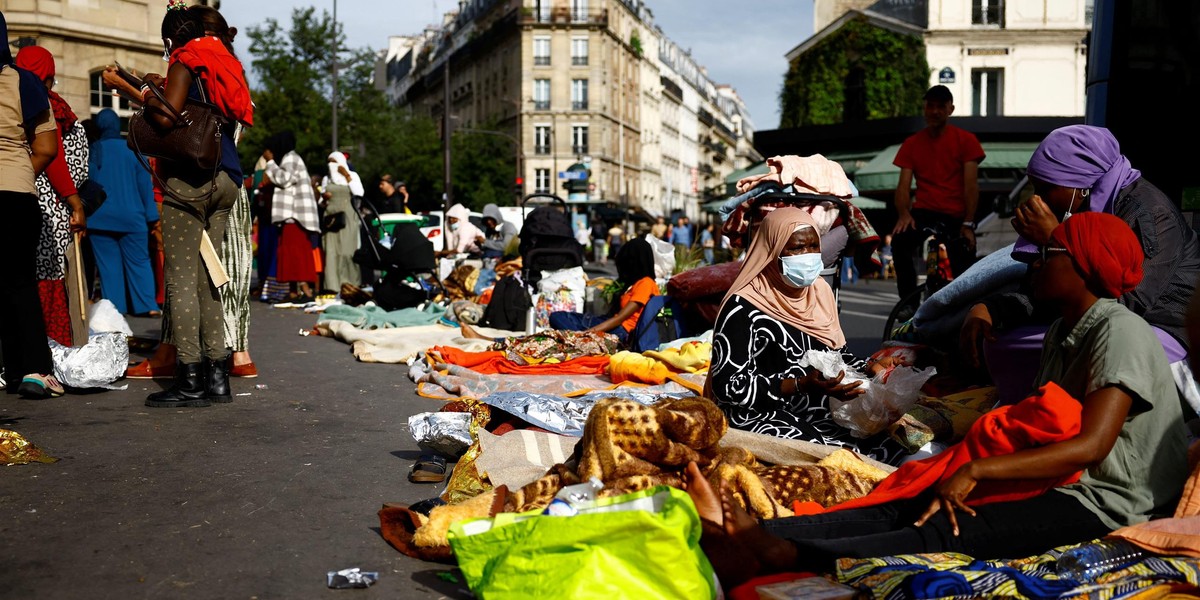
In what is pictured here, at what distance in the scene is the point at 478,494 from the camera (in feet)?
13.7

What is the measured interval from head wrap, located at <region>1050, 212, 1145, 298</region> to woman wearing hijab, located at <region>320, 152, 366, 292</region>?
43.7ft

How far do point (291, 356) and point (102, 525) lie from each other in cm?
552

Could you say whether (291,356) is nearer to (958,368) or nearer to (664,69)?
(958,368)

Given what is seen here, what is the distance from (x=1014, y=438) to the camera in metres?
3.42

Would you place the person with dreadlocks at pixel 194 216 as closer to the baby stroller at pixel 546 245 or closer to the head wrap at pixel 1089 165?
the head wrap at pixel 1089 165

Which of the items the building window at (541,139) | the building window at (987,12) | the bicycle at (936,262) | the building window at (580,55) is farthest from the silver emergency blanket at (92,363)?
→ the building window at (580,55)

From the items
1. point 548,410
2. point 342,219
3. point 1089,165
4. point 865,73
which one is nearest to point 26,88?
point 548,410

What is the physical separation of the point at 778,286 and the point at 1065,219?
128 centimetres

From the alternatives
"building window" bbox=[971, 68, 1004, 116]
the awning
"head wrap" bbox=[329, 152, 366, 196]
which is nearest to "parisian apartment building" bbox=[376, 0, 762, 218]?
"building window" bbox=[971, 68, 1004, 116]

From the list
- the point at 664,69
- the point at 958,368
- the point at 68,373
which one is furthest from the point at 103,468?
the point at 664,69

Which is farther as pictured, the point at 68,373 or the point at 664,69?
the point at 664,69

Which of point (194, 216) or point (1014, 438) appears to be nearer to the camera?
point (1014, 438)

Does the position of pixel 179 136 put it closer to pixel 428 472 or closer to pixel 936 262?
pixel 428 472

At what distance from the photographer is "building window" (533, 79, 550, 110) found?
8331 centimetres
